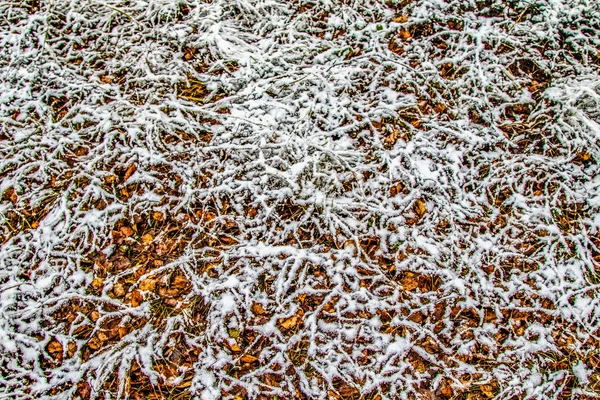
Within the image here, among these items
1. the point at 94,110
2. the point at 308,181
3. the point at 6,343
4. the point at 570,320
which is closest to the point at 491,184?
the point at 570,320

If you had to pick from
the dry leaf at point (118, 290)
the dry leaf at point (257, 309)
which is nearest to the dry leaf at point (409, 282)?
the dry leaf at point (257, 309)

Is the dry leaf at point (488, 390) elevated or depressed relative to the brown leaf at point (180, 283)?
depressed

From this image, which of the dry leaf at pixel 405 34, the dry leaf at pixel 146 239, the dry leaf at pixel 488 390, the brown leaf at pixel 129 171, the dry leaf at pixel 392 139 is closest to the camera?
the dry leaf at pixel 488 390

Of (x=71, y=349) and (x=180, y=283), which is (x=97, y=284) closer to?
(x=71, y=349)

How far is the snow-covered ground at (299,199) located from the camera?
90.0 inches

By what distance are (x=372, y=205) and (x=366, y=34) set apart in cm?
Result: 161

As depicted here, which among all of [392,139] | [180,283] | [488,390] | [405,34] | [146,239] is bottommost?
[488,390]

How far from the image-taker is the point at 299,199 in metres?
2.70

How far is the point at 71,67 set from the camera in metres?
3.23

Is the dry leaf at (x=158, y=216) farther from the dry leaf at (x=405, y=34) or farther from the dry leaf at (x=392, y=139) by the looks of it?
the dry leaf at (x=405, y=34)

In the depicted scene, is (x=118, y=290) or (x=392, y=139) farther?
(x=392, y=139)

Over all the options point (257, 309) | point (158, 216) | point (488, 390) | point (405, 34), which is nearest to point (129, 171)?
point (158, 216)

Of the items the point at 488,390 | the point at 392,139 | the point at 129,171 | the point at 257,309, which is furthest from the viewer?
the point at 392,139

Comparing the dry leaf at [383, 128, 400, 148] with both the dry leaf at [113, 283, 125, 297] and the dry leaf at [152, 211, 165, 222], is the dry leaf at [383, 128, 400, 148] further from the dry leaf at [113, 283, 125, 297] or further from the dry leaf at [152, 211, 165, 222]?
the dry leaf at [113, 283, 125, 297]
